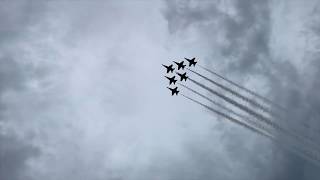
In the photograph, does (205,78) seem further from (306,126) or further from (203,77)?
(306,126)

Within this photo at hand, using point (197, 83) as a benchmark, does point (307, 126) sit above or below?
below

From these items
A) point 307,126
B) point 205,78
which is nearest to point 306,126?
point 307,126

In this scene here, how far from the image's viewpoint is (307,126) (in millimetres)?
185375

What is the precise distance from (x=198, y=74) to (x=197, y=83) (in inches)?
163

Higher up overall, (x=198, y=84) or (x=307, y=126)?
(x=198, y=84)

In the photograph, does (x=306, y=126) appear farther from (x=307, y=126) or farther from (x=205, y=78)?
(x=205, y=78)

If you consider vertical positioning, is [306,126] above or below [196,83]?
below

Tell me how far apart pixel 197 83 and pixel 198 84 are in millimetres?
623

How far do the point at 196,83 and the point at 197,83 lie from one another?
1.79 feet

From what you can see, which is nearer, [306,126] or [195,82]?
[306,126]

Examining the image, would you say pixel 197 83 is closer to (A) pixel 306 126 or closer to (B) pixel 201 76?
(B) pixel 201 76

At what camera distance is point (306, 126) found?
18462 centimetres

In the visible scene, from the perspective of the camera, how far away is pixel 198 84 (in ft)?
649

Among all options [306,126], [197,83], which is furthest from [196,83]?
[306,126]
